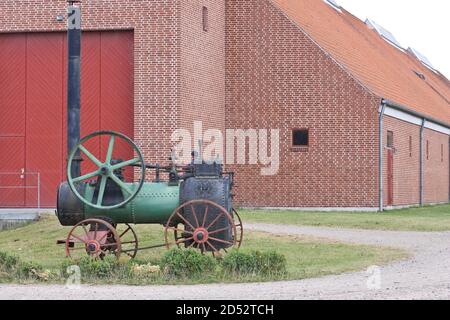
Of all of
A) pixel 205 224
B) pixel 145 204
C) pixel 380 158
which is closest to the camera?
pixel 205 224

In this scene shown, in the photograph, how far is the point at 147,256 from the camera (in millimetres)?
17578

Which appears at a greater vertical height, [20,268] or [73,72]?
[73,72]

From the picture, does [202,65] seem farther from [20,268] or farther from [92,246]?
[20,268]

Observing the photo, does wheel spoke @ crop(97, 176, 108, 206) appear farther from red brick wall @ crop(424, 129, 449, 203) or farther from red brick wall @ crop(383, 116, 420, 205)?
red brick wall @ crop(424, 129, 449, 203)

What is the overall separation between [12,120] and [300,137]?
9226 mm

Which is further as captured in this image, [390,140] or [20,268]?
[390,140]

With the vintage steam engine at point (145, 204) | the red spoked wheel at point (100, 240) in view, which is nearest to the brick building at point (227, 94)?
the vintage steam engine at point (145, 204)

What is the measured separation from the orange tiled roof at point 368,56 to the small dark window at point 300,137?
8.04 ft

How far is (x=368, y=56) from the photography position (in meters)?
40.1

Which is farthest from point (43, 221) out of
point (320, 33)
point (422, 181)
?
point (422, 181)

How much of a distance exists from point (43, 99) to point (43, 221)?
18.0ft

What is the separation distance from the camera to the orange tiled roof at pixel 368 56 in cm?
3353

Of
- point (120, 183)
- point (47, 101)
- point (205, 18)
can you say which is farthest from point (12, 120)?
point (120, 183)

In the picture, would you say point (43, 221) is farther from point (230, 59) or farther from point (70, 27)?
point (230, 59)
